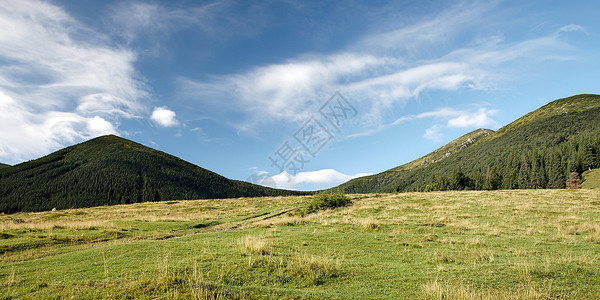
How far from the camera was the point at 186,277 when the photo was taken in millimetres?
7223

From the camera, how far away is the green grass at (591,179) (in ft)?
249

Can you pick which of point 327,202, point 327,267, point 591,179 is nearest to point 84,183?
point 327,202

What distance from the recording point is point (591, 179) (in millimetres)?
81375

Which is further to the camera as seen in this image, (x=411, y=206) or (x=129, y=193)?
(x=129, y=193)

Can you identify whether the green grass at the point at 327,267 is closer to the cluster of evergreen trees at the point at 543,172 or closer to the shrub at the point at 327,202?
the shrub at the point at 327,202

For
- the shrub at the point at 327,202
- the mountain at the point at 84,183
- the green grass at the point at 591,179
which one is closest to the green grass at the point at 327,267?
the shrub at the point at 327,202

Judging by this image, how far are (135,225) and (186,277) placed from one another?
2110 centimetres

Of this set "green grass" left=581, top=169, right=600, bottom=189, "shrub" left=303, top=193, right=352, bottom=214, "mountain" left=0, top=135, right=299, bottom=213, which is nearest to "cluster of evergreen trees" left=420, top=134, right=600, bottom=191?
"green grass" left=581, top=169, right=600, bottom=189

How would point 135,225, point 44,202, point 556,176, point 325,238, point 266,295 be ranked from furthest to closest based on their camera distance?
point 44,202
point 556,176
point 135,225
point 325,238
point 266,295

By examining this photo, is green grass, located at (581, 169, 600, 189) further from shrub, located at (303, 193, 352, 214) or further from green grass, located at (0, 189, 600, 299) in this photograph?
green grass, located at (0, 189, 600, 299)

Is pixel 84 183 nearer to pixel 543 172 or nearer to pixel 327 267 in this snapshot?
pixel 327 267

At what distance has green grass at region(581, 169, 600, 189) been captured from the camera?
75787 mm

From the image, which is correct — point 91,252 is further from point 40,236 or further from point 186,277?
point 40,236

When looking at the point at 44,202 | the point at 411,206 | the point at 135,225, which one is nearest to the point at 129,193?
the point at 44,202
